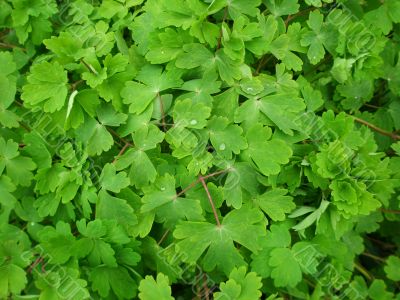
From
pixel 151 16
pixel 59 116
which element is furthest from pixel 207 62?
pixel 59 116

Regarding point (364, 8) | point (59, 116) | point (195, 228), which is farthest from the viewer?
point (364, 8)

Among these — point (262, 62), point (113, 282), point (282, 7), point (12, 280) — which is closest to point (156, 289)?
point (113, 282)

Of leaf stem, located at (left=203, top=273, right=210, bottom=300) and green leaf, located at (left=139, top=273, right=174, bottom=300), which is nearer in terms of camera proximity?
green leaf, located at (left=139, top=273, right=174, bottom=300)

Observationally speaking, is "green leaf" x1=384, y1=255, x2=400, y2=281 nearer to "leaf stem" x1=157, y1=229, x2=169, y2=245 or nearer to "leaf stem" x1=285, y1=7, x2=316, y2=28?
"leaf stem" x1=157, y1=229, x2=169, y2=245

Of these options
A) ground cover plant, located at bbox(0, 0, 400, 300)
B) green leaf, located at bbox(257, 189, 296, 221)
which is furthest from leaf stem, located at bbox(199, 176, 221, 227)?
green leaf, located at bbox(257, 189, 296, 221)

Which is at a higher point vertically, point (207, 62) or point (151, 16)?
point (151, 16)

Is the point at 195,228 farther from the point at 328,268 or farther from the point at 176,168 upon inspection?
the point at 328,268

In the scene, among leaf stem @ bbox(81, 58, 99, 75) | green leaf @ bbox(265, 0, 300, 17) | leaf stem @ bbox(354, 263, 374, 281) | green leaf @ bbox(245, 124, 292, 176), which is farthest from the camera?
leaf stem @ bbox(354, 263, 374, 281)

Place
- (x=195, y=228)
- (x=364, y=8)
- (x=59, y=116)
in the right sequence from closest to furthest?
(x=195, y=228), (x=59, y=116), (x=364, y=8)

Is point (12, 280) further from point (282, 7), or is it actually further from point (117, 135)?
point (282, 7)
